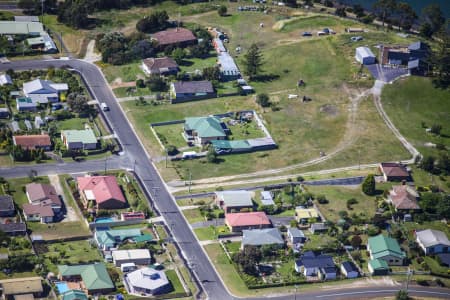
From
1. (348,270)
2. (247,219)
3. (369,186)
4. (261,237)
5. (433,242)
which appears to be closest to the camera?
(348,270)

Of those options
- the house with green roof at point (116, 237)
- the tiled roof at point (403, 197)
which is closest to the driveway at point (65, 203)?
the house with green roof at point (116, 237)

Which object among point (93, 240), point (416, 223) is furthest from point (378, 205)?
point (93, 240)

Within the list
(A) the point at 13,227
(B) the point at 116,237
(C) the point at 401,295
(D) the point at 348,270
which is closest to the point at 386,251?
(D) the point at 348,270

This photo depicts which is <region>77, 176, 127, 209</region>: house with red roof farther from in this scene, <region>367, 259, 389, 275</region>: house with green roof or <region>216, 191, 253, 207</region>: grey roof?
<region>367, 259, 389, 275</region>: house with green roof

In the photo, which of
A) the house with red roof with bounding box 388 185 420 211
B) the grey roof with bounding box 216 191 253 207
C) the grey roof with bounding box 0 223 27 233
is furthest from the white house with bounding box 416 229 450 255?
the grey roof with bounding box 0 223 27 233

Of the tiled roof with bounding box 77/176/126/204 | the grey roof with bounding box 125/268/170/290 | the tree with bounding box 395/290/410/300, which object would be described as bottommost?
the tree with bounding box 395/290/410/300

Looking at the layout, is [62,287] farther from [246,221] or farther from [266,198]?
[266,198]

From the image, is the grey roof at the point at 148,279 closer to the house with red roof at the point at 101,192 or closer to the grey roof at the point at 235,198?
the house with red roof at the point at 101,192
